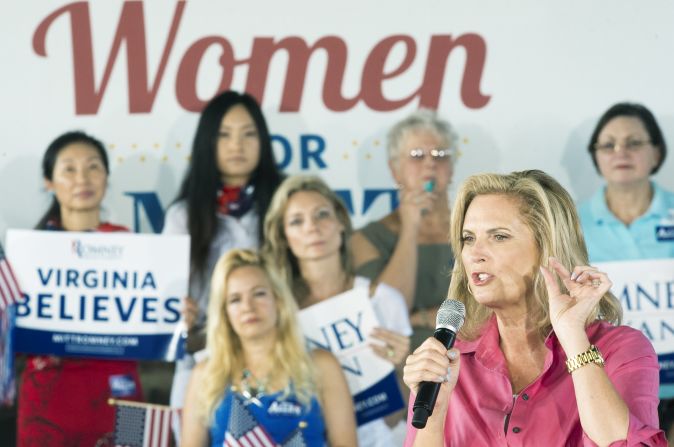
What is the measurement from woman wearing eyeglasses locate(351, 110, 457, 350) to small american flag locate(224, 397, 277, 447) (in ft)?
3.21

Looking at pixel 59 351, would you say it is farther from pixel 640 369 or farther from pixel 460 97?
pixel 640 369

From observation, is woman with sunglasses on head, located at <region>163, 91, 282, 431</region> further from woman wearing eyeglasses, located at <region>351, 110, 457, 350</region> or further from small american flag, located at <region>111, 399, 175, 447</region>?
woman wearing eyeglasses, located at <region>351, 110, 457, 350</region>

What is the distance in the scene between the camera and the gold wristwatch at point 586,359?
91.1 inches

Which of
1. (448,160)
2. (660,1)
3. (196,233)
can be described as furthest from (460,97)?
(196,233)

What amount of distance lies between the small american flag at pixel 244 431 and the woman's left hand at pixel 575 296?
9.06ft

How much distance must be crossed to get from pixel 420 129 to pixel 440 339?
322 cm

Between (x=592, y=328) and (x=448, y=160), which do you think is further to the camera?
(x=448, y=160)

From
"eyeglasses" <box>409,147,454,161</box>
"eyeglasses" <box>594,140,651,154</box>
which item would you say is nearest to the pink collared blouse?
"eyeglasses" <box>409,147,454,161</box>

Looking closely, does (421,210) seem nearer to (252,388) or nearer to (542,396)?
(252,388)

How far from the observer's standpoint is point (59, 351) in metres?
5.64

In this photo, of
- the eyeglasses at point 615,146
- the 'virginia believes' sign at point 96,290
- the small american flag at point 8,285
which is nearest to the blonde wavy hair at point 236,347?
the 'virginia believes' sign at point 96,290

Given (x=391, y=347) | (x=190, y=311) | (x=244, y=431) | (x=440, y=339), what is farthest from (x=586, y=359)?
(x=190, y=311)

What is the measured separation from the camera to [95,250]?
18.5 ft

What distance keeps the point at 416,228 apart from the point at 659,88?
134 cm
